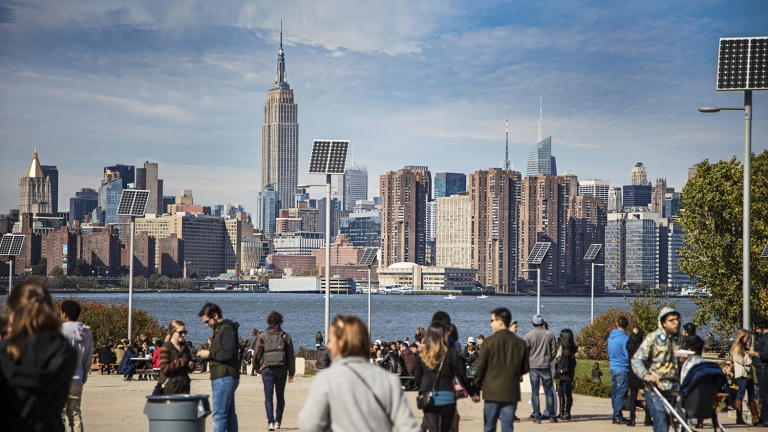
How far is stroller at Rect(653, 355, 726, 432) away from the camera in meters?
9.30

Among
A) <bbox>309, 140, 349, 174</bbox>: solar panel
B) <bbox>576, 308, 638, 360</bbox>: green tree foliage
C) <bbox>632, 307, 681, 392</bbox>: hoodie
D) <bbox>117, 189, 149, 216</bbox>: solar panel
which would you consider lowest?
<bbox>576, 308, 638, 360</bbox>: green tree foliage

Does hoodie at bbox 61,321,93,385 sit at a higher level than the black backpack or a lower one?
higher

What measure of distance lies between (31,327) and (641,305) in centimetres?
3256

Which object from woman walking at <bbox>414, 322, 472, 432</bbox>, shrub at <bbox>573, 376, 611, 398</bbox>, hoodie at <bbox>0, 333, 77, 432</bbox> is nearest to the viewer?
hoodie at <bbox>0, 333, 77, 432</bbox>

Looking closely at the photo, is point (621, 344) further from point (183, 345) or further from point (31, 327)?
point (31, 327)

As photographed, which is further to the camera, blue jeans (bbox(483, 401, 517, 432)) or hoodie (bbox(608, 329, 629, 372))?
hoodie (bbox(608, 329, 629, 372))

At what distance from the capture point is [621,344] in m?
13.3

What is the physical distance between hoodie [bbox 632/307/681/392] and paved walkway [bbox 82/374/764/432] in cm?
393

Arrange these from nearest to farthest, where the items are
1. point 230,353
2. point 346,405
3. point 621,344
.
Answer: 1. point 346,405
2. point 230,353
3. point 621,344

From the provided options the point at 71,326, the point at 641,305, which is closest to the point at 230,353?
the point at 71,326

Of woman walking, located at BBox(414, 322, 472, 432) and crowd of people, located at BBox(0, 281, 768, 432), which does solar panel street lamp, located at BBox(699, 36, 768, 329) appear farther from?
woman walking, located at BBox(414, 322, 472, 432)

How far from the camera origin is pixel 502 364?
9523 mm

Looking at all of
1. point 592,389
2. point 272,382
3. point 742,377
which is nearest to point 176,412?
point 272,382

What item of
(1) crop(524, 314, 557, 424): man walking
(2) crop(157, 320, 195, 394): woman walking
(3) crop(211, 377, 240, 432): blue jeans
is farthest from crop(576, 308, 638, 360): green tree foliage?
(2) crop(157, 320, 195, 394): woman walking
